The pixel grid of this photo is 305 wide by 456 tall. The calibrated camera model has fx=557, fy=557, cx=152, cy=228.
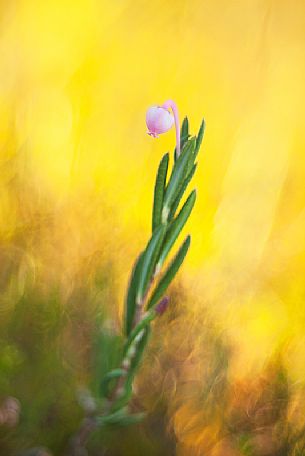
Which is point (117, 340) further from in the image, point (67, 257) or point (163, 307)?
point (67, 257)

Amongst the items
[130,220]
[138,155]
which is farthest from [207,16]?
[130,220]

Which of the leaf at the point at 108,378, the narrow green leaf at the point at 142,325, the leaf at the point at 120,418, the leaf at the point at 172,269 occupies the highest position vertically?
the leaf at the point at 172,269

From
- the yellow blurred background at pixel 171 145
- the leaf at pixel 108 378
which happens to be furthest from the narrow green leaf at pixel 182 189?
the yellow blurred background at pixel 171 145

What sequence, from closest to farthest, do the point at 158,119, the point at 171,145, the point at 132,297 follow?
the point at 158,119 → the point at 132,297 → the point at 171,145

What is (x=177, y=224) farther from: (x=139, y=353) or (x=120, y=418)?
(x=120, y=418)

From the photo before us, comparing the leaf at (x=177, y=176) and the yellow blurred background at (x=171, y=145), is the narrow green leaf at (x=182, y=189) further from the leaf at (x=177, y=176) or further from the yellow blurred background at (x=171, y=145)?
the yellow blurred background at (x=171, y=145)

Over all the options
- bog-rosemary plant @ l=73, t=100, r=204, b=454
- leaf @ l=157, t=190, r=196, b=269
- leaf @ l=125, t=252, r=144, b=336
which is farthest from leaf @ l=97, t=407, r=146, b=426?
leaf @ l=157, t=190, r=196, b=269

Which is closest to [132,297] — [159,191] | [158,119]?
[159,191]
